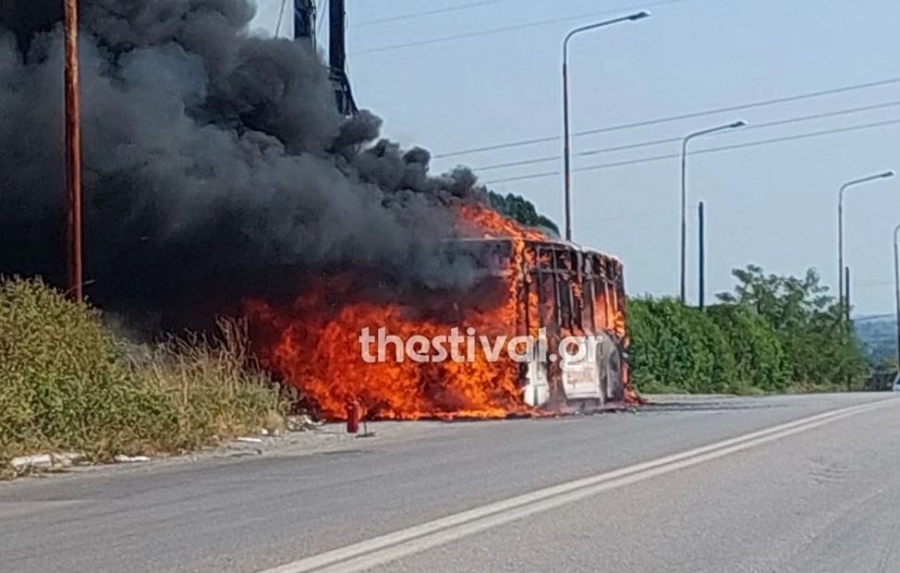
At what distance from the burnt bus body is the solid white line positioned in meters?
12.1

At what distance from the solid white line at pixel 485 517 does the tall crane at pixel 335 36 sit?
714 inches

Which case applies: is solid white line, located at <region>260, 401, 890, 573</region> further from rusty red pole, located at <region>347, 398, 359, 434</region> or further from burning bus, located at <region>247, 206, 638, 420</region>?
burning bus, located at <region>247, 206, 638, 420</region>

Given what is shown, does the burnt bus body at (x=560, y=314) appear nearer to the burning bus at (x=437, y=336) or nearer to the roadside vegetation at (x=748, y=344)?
the burning bus at (x=437, y=336)

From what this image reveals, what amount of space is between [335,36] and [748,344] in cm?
3082

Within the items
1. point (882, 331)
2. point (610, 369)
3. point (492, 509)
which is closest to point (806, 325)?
point (610, 369)

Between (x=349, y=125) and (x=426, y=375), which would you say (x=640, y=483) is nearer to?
(x=426, y=375)

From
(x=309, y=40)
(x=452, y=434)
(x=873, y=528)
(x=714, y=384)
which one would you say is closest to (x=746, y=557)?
(x=873, y=528)

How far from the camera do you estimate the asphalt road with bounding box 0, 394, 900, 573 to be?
11367mm

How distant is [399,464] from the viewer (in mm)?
20031

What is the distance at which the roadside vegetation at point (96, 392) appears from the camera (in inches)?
882

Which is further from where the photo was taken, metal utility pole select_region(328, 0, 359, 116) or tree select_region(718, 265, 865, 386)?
tree select_region(718, 265, 865, 386)

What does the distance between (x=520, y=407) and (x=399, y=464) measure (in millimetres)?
13645

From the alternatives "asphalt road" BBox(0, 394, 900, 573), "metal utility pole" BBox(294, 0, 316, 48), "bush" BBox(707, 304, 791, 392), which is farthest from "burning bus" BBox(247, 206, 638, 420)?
"bush" BBox(707, 304, 791, 392)

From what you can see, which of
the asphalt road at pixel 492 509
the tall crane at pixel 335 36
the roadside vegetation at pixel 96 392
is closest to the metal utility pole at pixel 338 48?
the tall crane at pixel 335 36
